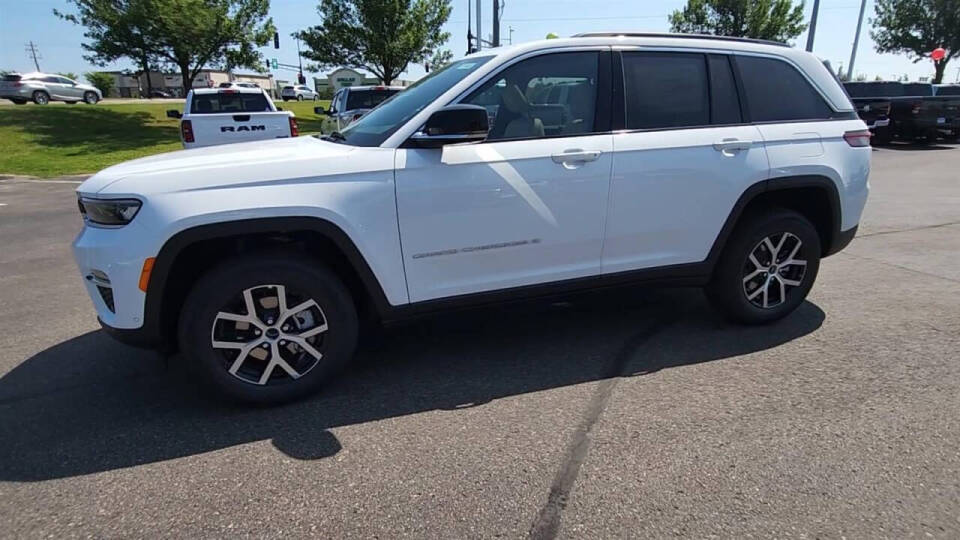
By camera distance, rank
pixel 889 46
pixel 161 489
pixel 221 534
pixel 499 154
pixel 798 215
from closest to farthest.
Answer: pixel 221 534 < pixel 161 489 < pixel 499 154 < pixel 798 215 < pixel 889 46

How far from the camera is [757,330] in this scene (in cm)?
412

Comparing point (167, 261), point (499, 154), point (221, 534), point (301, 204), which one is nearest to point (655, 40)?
point (499, 154)

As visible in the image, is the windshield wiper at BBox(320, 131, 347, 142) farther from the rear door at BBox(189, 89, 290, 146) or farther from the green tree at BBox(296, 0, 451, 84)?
the green tree at BBox(296, 0, 451, 84)

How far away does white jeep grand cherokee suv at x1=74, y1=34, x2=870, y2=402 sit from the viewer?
286 centimetres

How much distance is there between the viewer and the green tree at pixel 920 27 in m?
36.0

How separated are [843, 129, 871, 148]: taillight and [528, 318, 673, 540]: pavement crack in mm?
1978

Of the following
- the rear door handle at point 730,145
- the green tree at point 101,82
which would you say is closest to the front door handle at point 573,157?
the rear door handle at point 730,145

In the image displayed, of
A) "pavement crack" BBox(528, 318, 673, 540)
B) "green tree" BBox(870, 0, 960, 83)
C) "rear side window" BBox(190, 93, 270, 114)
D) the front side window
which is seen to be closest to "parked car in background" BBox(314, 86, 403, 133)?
"rear side window" BBox(190, 93, 270, 114)

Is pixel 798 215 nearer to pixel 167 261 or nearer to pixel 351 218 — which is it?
pixel 351 218

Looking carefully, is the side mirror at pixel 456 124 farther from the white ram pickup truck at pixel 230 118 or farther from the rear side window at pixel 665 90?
the white ram pickup truck at pixel 230 118

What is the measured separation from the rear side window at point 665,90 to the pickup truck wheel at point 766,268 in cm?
87

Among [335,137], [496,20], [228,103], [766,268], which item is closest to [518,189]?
[335,137]

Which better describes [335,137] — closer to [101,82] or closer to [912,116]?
[912,116]

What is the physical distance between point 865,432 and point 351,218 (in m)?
2.78
